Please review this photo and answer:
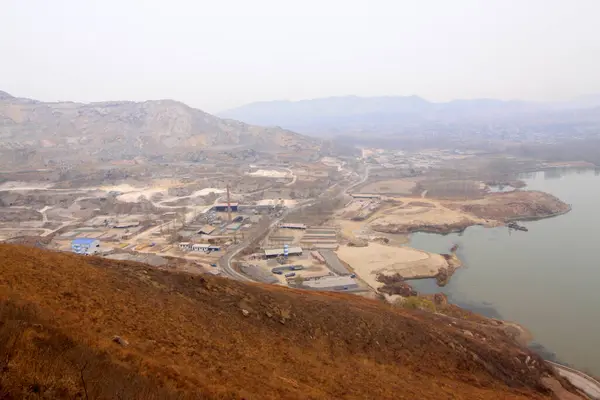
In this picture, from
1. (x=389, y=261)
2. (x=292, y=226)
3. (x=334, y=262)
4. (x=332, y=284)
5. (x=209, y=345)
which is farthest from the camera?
(x=292, y=226)

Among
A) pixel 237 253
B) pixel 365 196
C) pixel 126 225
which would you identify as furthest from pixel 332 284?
pixel 365 196

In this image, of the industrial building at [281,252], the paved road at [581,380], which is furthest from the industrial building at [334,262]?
the paved road at [581,380]

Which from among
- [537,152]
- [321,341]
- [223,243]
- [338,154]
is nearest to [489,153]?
[537,152]

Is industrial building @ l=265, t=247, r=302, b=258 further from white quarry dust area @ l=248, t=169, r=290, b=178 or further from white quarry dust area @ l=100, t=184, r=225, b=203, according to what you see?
white quarry dust area @ l=248, t=169, r=290, b=178

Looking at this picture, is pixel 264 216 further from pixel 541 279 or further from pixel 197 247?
pixel 541 279

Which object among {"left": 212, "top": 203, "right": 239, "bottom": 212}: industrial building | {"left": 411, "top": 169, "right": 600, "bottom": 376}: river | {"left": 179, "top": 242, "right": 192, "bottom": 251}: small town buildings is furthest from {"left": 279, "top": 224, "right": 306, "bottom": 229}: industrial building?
{"left": 411, "top": 169, "right": 600, "bottom": 376}: river

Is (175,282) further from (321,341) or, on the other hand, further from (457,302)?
(457,302)
